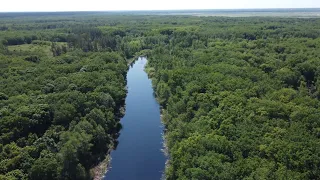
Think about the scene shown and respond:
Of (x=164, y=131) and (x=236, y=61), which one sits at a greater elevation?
(x=236, y=61)

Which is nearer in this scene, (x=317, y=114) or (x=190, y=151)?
(x=190, y=151)

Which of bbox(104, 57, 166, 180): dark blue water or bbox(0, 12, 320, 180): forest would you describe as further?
bbox(104, 57, 166, 180): dark blue water

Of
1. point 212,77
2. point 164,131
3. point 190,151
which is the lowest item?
point 164,131

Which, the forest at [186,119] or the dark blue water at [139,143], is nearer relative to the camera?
the forest at [186,119]

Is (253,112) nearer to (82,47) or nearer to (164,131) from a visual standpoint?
(164,131)

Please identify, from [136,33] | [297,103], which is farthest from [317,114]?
[136,33]

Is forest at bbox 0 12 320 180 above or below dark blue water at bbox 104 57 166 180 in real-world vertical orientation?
above

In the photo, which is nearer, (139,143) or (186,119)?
(186,119)

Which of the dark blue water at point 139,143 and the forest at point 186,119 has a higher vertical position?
the forest at point 186,119
